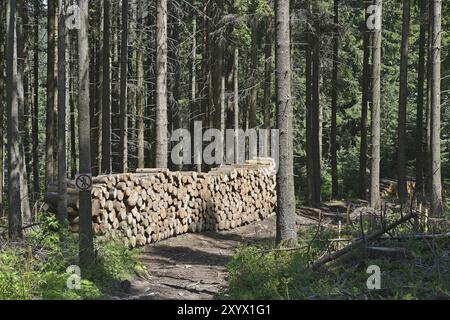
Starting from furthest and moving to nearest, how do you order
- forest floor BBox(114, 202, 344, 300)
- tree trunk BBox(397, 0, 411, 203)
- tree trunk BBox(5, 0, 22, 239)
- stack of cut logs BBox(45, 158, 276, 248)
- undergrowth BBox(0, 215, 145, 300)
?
tree trunk BBox(397, 0, 411, 203) → stack of cut logs BBox(45, 158, 276, 248) → tree trunk BBox(5, 0, 22, 239) → forest floor BBox(114, 202, 344, 300) → undergrowth BBox(0, 215, 145, 300)

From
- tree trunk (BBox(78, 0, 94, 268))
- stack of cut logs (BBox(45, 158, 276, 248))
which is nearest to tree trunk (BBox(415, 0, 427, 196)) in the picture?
stack of cut logs (BBox(45, 158, 276, 248))

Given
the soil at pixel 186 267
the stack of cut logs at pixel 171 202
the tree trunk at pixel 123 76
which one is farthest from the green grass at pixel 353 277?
the tree trunk at pixel 123 76

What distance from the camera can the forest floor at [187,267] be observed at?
28.7ft

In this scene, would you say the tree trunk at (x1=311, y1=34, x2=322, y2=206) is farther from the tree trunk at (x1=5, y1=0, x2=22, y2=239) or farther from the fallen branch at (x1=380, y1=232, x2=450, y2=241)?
the fallen branch at (x1=380, y1=232, x2=450, y2=241)

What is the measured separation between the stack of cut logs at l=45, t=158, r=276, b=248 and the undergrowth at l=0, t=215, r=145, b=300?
2.57 ft

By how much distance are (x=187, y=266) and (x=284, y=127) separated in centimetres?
332

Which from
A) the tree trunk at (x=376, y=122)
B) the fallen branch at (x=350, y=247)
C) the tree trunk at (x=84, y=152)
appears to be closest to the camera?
the fallen branch at (x=350, y=247)

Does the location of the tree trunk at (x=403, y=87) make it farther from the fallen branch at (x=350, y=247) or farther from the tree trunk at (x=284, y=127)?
the fallen branch at (x=350, y=247)

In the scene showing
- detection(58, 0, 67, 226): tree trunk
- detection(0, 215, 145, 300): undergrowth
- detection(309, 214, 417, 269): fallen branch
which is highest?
detection(58, 0, 67, 226): tree trunk

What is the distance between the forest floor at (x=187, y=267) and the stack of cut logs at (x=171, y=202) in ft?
1.46

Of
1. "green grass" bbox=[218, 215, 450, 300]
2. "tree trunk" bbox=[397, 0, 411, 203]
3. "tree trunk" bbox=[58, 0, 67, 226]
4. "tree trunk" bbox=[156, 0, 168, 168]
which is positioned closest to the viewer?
"green grass" bbox=[218, 215, 450, 300]

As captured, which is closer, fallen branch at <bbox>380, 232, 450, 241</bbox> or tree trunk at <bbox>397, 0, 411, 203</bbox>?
fallen branch at <bbox>380, 232, 450, 241</bbox>

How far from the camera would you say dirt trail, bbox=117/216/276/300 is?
8797 mm
